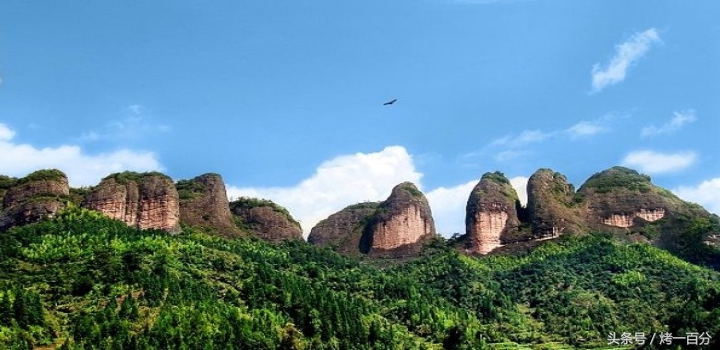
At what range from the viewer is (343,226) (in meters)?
125

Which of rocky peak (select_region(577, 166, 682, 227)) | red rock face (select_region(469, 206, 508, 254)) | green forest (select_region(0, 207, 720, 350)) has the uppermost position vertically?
rocky peak (select_region(577, 166, 682, 227))

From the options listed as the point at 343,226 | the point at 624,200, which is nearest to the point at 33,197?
the point at 343,226

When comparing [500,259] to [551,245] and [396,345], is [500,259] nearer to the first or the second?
[551,245]

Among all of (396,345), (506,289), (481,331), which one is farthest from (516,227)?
(396,345)

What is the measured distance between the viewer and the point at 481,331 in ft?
243

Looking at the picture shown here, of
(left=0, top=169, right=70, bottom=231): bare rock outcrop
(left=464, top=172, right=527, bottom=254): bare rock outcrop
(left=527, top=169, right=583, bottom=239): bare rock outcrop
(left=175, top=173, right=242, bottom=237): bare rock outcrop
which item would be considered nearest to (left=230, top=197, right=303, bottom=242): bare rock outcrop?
(left=175, top=173, right=242, bottom=237): bare rock outcrop

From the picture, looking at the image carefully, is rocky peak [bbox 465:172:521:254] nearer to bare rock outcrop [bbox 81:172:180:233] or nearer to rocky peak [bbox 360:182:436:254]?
rocky peak [bbox 360:182:436:254]

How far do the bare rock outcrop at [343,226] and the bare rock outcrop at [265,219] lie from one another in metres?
9.67

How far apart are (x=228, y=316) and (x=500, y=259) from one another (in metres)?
48.2

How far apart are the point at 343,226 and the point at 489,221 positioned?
25.7m

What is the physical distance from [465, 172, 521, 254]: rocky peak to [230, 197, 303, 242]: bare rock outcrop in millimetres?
21409

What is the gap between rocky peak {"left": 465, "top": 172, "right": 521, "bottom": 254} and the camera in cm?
10656

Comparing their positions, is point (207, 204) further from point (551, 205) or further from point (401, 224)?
point (551, 205)

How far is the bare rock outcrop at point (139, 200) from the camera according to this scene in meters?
91.8
